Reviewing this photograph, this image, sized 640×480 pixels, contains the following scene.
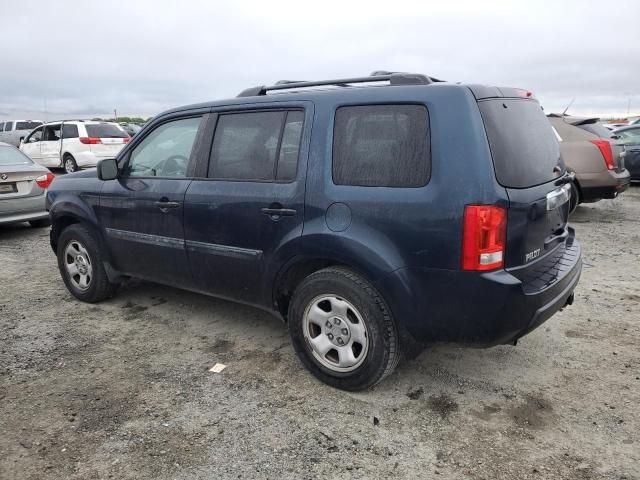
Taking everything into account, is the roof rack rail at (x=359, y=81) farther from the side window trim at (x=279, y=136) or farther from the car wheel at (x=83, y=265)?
the car wheel at (x=83, y=265)

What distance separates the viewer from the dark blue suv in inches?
104

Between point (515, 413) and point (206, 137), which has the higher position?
point (206, 137)

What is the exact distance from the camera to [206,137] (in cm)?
375

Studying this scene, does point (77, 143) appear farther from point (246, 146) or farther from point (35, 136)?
point (246, 146)

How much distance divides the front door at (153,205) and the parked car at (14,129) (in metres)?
22.8

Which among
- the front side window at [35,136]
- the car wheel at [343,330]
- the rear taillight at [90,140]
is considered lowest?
the car wheel at [343,330]

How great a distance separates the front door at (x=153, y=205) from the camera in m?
3.87

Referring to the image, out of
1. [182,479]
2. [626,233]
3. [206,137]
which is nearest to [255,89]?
[206,137]

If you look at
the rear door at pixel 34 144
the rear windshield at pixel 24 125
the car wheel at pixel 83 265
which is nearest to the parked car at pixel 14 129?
the rear windshield at pixel 24 125

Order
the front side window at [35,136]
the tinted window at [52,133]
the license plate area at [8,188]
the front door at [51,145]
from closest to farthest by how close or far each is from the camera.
Result: 1. the license plate area at [8,188]
2. the front door at [51,145]
3. the tinted window at [52,133]
4. the front side window at [35,136]

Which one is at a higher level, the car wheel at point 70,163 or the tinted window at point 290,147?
the tinted window at point 290,147

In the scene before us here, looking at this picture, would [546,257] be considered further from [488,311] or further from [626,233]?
[626,233]

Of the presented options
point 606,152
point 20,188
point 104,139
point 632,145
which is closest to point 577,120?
point 606,152

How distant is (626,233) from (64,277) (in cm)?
717
